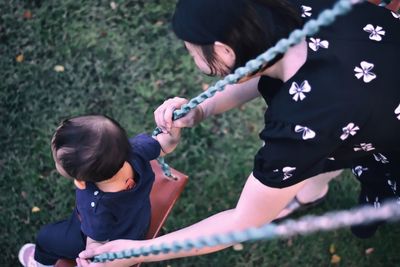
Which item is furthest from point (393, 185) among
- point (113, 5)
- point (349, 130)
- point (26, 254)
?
point (113, 5)

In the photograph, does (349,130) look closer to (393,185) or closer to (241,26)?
(241,26)

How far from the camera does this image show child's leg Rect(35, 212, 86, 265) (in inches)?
74.9

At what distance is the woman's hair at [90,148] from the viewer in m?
1.55

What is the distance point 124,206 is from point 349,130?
79 centimetres

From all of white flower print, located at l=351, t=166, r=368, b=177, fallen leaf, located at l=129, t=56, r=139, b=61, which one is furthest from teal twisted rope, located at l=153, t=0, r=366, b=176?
fallen leaf, located at l=129, t=56, r=139, b=61

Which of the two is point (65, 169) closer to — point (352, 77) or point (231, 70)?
point (231, 70)

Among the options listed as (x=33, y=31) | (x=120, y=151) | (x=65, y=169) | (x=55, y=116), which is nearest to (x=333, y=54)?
(x=120, y=151)

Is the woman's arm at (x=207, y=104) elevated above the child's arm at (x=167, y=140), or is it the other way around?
the woman's arm at (x=207, y=104)

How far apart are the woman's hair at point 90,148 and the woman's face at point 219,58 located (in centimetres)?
40

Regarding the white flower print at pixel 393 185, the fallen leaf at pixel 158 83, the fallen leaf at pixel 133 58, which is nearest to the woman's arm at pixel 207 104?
the white flower print at pixel 393 185

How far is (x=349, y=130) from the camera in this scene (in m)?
1.32

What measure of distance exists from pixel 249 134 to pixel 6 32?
1.47 metres

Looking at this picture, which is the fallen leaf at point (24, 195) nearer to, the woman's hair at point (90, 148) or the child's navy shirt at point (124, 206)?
the child's navy shirt at point (124, 206)

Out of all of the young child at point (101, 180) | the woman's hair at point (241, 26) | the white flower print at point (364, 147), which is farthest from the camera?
the young child at point (101, 180)
